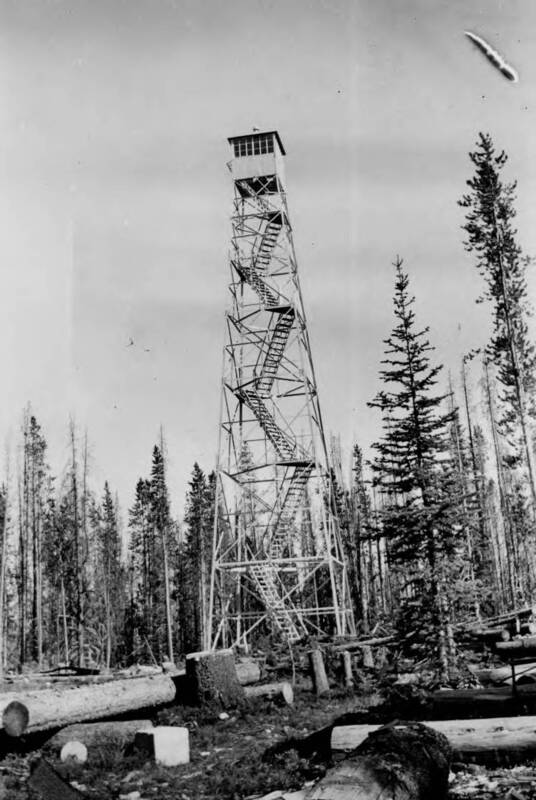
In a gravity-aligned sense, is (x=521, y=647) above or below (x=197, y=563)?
below

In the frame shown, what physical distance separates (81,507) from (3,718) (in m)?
34.1

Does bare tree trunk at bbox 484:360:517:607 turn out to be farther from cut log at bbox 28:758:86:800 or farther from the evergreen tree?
cut log at bbox 28:758:86:800

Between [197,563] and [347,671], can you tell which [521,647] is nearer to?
[347,671]

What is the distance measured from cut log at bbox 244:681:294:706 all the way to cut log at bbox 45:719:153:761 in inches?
136

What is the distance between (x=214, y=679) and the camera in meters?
12.8

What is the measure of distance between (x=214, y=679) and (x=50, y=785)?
17.7ft

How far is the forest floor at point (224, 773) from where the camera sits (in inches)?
265

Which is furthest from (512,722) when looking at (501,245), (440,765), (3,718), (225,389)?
(501,245)

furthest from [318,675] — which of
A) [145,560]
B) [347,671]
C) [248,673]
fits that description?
[145,560]

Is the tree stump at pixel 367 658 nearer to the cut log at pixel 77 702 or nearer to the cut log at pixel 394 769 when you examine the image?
the cut log at pixel 77 702

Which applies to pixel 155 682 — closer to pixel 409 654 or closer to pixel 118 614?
pixel 409 654

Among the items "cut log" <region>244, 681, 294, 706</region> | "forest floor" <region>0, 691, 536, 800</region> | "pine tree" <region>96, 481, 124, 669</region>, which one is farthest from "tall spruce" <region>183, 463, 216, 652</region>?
"forest floor" <region>0, 691, 536, 800</region>

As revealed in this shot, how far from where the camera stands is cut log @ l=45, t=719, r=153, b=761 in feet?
32.0

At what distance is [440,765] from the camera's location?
246 inches
